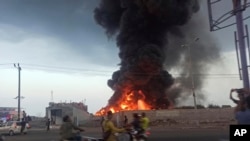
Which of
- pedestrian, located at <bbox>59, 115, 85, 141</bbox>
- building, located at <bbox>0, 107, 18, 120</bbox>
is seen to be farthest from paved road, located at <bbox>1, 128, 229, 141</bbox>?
building, located at <bbox>0, 107, 18, 120</bbox>

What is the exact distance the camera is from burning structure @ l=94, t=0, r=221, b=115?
183ft

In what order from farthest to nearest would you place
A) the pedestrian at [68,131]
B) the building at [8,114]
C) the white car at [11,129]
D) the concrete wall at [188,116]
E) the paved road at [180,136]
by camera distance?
the building at [8,114] < the concrete wall at [188,116] < the white car at [11,129] < the paved road at [180,136] < the pedestrian at [68,131]

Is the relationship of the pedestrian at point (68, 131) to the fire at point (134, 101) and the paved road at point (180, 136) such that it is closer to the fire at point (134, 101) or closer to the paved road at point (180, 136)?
the paved road at point (180, 136)

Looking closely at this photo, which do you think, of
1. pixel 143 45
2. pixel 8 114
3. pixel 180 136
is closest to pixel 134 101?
pixel 143 45

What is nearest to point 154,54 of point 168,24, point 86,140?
point 168,24

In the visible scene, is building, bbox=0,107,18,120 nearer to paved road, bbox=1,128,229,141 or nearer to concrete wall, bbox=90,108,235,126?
concrete wall, bbox=90,108,235,126

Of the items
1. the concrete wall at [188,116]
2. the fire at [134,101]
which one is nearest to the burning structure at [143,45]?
the fire at [134,101]

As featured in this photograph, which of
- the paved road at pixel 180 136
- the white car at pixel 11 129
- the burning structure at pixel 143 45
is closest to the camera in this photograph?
the paved road at pixel 180 136

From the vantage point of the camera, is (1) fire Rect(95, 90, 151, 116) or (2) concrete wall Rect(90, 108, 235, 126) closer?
(2) concrete wall Rect(90, 108, 235, 126)

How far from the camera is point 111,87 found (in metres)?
63.0

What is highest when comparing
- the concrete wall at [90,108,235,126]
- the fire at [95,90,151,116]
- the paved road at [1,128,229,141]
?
the fire at [95,90,151,116]

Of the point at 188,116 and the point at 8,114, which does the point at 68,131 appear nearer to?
the point at 188,116

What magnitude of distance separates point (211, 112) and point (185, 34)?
20.9 meters

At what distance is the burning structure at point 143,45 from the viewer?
55.7 m
